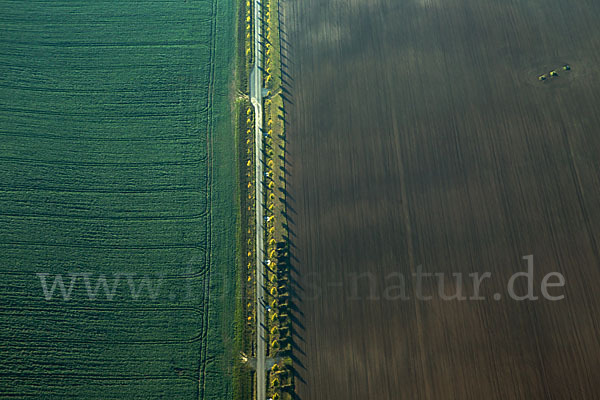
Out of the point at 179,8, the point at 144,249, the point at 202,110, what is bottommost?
the point at 144,249

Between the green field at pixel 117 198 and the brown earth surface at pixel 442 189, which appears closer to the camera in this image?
the brown earth surface at pixel 442 189

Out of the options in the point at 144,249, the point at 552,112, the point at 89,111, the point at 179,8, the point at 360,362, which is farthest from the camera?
the point at 179,8

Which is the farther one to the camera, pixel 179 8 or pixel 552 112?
pixel 179 8

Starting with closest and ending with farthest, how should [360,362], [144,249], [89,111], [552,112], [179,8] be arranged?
1. [360,362]
2. [144,249]
3. [552,112]
4. [89,111]
5. [179,8]

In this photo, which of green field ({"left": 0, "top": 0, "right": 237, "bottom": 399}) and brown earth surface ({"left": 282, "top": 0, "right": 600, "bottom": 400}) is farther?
green field ({"left": 0, "top": 0, "right": 237, "bottom": 399})

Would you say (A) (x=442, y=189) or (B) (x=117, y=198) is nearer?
(A) (x=442, y=189)

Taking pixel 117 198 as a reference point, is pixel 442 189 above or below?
below

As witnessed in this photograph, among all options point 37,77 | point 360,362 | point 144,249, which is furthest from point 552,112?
point 37,77

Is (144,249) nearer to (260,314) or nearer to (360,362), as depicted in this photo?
(260,314)
